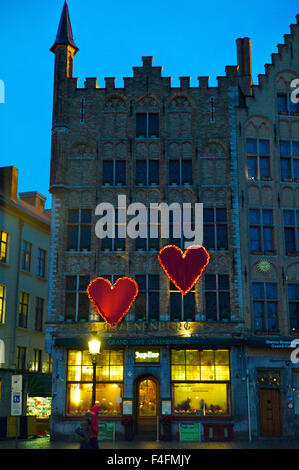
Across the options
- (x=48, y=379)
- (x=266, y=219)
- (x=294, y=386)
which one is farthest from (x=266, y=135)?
(x=48, y=379)

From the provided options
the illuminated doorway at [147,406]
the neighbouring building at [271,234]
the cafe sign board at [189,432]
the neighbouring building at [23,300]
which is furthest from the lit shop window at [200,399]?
the neighbouring building at [23,300]

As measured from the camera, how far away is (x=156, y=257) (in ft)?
104

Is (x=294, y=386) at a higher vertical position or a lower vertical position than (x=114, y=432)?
higher

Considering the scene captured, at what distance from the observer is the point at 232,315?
101ft

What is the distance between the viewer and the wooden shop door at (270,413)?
29.5 m

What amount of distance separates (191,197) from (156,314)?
6415 millimetres

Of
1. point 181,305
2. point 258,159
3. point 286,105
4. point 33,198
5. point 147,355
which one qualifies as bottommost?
point 147,355

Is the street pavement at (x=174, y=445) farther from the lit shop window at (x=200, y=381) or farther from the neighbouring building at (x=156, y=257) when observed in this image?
the lit shop window at (x=200, y=381)

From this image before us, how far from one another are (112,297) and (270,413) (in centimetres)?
949

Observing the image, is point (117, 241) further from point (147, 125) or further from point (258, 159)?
point (258, 159)

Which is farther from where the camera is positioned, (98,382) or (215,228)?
(215,228)

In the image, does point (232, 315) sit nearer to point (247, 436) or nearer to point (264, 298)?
point (264, 298)

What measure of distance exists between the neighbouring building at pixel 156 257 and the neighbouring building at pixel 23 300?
7.31m

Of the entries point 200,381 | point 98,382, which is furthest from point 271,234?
point 98,382
